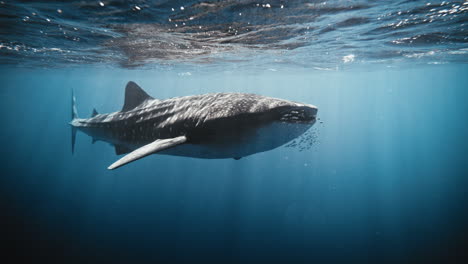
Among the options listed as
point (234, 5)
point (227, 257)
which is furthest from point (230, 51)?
point (227, 257)

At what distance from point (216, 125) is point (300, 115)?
55.3 inches

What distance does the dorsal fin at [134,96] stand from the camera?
22.3 ft

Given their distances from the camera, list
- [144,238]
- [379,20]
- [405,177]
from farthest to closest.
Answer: [405,177]
[144,238]
[379,20]

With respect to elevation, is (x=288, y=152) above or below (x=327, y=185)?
above

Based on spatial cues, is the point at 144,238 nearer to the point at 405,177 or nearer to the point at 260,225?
the point at 260,225

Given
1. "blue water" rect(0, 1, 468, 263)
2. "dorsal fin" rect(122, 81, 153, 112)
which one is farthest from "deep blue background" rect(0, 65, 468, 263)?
"dorsal fin" rect(122, 81, 153, 112)

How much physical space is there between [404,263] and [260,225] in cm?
1134

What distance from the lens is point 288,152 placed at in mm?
46094

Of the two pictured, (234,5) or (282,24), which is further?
(282,24)

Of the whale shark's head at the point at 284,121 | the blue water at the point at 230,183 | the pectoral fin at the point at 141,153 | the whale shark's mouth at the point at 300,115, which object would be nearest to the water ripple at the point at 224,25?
the blue water at the point at 230,183

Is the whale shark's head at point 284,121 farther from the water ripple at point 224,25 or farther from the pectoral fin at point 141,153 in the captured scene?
the water ripple at point 224,25

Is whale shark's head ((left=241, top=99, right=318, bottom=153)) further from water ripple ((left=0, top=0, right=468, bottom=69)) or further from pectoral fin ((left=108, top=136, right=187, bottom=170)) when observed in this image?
water ripple ((left=0, top=0, right=468, bottom=69))

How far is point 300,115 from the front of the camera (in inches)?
129

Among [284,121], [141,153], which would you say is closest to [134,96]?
[141,153]
